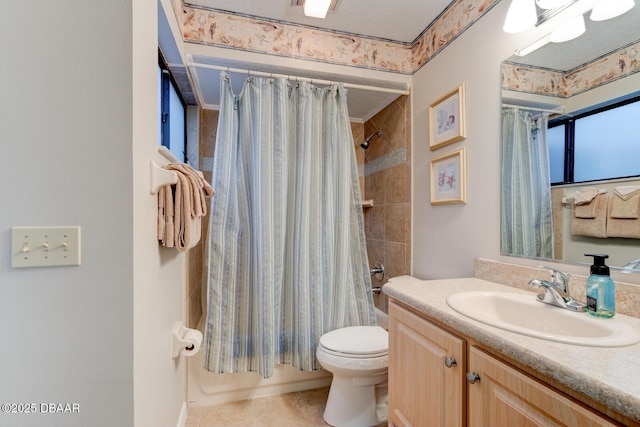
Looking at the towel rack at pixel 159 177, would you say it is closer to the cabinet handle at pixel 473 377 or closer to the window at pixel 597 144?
the cabinet handle at pixel 473 377

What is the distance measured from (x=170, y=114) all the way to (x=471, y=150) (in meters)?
1.74

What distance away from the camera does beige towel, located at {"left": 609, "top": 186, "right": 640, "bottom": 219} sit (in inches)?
34.7

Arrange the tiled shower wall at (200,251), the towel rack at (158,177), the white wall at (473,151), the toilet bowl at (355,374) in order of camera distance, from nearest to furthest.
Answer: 1. the towel rack at (158,177)
2. the white wall at (473,151)
3. the toilet bowl at (355,374)
4. the tiled shower wall at (200,251)

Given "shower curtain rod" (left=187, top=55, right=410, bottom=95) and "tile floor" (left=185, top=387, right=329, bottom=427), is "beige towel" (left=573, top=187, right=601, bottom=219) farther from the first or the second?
"tile floor" (left=185, top=387, right=329, bottom=427)

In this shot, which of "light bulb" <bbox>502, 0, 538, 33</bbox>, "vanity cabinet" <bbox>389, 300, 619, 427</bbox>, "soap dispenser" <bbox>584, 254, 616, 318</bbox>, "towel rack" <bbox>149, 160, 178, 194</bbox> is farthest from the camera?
"light bulb" <bbox>502, 0, 538, 33</bbox>

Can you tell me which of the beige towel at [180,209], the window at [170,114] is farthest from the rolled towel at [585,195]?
the window at [170,114]

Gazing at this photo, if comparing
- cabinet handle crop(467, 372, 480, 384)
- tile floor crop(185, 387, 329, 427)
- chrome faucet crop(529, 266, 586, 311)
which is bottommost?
tile floor crop(185, 387, 329, 427)

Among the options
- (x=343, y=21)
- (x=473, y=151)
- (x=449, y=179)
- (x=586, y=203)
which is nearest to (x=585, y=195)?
(x=586, y=203)

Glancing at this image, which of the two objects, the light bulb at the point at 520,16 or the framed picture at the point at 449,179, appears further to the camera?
the framed picture at the point at 449,179

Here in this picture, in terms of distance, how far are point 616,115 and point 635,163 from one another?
0.59 ft

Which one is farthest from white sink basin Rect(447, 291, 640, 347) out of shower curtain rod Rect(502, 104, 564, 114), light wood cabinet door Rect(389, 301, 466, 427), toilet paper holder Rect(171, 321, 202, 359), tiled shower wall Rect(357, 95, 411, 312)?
toilet paper holder Rect(171, 321, 202, 359)

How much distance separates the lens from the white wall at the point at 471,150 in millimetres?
1387

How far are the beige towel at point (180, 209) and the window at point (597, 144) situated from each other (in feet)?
4.71

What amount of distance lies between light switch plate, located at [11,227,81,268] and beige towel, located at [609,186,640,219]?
5.39 feet
